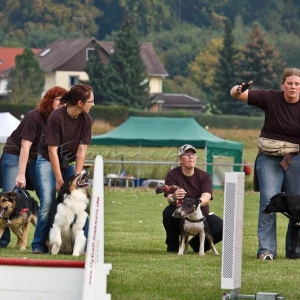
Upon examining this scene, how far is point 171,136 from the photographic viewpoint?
38.6 metres

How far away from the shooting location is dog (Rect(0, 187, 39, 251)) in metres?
12.5

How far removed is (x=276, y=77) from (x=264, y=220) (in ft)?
306

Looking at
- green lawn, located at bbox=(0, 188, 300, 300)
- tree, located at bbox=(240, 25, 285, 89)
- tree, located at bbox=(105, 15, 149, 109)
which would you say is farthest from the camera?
tree, located at bbox=(240, 25, 285, 89)

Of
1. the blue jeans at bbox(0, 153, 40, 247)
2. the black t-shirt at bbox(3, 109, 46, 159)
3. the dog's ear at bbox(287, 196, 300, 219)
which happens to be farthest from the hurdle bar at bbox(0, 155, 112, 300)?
the blue jeans at bbox(0, 153, 40, 247)

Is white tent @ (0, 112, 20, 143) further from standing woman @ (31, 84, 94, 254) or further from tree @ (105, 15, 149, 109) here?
tree @ (105, 15, 149, 109)

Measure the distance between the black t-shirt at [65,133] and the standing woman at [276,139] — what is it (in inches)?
62.3

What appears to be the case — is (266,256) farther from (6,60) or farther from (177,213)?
(6,60)

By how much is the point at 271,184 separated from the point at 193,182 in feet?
3.73

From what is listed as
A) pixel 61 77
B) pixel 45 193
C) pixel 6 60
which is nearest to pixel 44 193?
pixel 45 193

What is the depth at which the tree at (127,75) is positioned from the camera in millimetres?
96312

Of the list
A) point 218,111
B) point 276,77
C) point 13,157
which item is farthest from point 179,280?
point 276,77

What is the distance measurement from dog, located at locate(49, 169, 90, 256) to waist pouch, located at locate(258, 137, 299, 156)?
1.80 m

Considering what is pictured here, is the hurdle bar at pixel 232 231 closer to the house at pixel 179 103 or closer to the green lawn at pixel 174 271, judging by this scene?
the green lawn at pixel 174 271

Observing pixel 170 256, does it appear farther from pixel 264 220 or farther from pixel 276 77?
pixel 276 77
